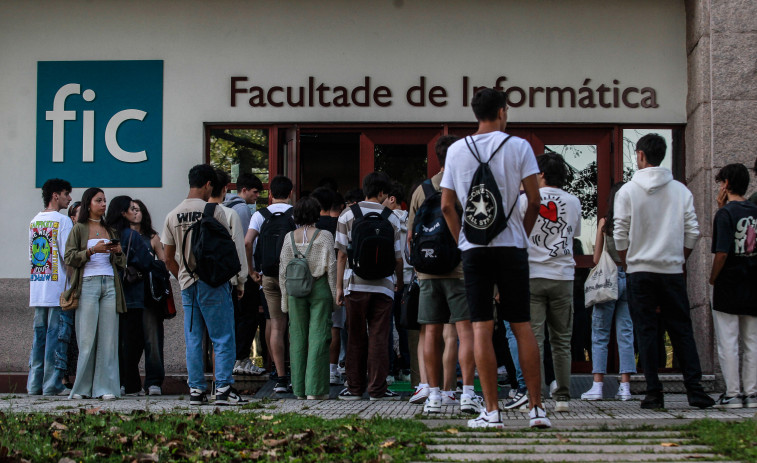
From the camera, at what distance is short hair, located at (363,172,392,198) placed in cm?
955

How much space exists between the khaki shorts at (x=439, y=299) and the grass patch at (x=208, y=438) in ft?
4.00

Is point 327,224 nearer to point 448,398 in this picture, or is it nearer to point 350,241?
point 350,241

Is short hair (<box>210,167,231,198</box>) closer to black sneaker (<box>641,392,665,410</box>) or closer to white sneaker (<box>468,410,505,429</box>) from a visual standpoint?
white sneaker (<box>468,410,505,429</box>)

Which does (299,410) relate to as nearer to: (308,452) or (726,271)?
(308,452)

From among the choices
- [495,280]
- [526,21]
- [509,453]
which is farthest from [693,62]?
[509,453]

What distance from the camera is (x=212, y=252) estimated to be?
350 inches

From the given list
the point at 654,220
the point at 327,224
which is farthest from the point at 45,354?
the point at 654,220

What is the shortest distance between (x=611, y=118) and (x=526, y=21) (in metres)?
1.41

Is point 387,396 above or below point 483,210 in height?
below

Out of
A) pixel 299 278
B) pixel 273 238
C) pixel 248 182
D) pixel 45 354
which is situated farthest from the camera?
pixel 248 182

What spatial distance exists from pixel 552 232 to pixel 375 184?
194cm

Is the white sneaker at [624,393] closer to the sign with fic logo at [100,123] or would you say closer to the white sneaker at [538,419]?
the white sneaker at [538,419]

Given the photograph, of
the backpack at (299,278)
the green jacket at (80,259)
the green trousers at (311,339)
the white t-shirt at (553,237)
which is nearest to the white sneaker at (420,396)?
the green trousers at (311,339)

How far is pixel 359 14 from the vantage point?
1209 centimetres
